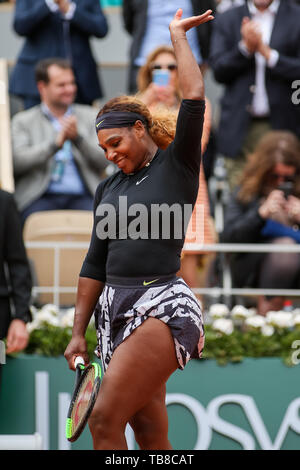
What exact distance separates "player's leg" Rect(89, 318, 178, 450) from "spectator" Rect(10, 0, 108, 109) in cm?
422

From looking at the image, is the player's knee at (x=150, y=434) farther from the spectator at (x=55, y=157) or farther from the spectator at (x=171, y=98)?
the spectator at (x=55, y=157)

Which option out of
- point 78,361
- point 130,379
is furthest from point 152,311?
point 78,361

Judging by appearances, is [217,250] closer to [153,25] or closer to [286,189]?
[286,189]

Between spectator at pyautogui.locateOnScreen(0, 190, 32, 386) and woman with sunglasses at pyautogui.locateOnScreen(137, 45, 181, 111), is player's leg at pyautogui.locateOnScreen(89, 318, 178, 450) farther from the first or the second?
woman with sunglasses at pyautogui.locateOnScreen(137, 45, 181, 111)

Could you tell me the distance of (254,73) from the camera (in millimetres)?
6938

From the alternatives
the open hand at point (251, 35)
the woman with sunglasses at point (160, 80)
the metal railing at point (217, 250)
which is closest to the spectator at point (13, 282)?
the metal railing at point (217, 250)

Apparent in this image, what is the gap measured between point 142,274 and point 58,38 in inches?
171

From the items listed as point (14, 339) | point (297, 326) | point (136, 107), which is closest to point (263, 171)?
point (297, 326)

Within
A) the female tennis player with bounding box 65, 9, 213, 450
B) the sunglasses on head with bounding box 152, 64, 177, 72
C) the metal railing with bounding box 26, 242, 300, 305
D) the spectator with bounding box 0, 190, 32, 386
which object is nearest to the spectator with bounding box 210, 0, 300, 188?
the sunglasses on head with bounding box 152, 64, 177, 72

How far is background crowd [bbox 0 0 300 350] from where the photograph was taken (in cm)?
589

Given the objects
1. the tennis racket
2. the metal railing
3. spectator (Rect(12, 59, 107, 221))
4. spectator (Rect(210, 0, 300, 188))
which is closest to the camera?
the tennis racket

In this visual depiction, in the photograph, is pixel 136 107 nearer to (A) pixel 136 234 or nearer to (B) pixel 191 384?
(A) pixel 136 234

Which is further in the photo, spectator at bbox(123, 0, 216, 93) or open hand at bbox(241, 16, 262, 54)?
spectator at bbox(123, 0, 216, 93)

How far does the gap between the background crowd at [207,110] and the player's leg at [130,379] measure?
2.23 metres
